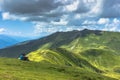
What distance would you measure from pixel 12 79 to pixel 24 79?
37.3ft

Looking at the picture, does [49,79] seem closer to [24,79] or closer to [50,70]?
[24,79]

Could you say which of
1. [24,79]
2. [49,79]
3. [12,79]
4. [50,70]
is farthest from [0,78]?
[50,70]

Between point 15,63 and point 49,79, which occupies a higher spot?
point 15,63

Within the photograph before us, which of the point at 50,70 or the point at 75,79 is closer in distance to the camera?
the point at 75,79

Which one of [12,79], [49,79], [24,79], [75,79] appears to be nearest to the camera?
[12,79]

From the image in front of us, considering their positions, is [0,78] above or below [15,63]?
below

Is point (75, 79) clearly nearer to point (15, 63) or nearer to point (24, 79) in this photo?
point (15, 63)

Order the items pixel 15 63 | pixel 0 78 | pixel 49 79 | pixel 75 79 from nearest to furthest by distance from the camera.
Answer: pixel 0 78 → pixel 49 79 → pixel 75 79 → pixel 15 63

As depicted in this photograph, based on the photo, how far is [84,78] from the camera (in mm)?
197875

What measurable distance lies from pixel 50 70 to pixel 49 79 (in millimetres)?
54534

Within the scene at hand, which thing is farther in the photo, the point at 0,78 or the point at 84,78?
the point at 84,78

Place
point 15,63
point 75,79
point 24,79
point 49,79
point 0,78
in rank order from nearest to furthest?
point 0,78 < point 24,79 < point 49,79 < point 75,79 < point 15,63

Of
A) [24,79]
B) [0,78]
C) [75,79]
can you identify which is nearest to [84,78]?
[75,79]

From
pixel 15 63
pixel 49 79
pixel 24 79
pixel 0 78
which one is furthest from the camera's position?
pixel 15 63
